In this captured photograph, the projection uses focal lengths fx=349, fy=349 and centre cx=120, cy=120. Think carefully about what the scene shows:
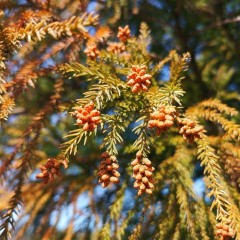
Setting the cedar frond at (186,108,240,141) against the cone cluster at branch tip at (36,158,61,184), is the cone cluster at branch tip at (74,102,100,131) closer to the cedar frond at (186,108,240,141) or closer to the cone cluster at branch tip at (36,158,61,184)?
the cone cluster at branch tip at (36,158,61,184)

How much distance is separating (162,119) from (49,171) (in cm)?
39

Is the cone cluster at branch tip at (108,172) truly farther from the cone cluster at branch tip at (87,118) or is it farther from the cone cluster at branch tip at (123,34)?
the cone cluster at branch tip at (123,34)

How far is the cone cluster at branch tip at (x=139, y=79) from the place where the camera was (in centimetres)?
111

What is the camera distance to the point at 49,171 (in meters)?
1.10

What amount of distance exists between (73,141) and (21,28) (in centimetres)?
47

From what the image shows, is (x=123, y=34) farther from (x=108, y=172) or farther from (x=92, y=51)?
(x=108, y=172)

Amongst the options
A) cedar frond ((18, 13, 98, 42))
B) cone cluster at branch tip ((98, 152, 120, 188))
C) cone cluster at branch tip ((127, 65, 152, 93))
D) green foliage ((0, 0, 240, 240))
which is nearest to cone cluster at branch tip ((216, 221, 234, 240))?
green foliage ((0, 0, 240, 240))

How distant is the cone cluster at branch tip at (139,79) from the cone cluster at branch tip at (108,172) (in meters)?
0.23

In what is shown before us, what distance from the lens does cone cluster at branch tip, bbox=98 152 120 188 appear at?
41.1 inches

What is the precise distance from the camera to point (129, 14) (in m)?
2.21

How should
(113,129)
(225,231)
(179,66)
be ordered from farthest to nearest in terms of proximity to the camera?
(179,66)
(113,129)
(225,231)

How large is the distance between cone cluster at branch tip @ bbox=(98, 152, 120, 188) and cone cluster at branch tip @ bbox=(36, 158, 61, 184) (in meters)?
0.14

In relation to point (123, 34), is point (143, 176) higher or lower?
lower

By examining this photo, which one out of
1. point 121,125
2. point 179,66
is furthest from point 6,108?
point 179,66
